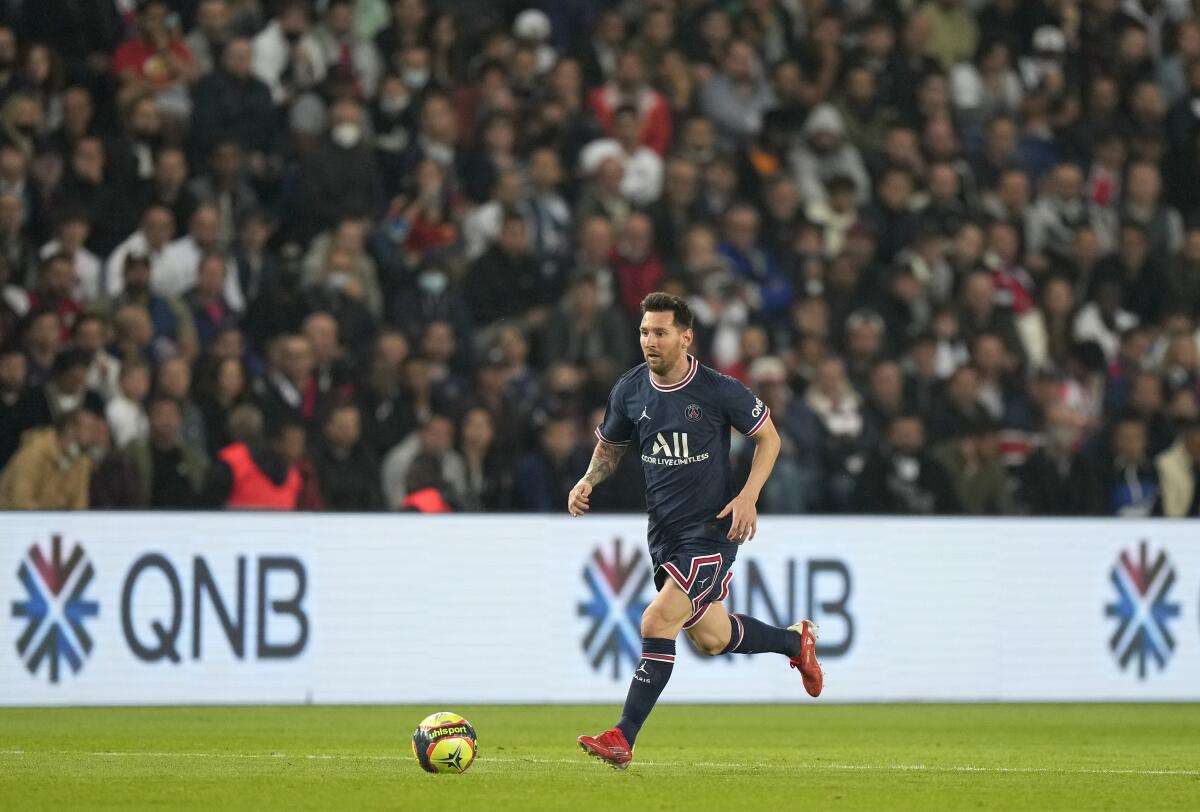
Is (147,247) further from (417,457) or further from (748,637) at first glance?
(748,637)

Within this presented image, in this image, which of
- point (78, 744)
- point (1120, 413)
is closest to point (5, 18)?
point (78, 744)

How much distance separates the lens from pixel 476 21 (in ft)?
66.1

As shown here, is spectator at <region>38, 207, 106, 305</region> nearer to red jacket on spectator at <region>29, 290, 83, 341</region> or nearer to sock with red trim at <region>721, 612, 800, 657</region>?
red jacket on spectator at <region>29, 290, 83, 341</region>

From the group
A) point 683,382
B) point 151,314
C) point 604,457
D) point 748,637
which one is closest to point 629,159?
point 151,314

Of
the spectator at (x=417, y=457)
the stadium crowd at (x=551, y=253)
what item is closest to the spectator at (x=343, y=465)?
the stadium crowd at (x=551, y=253)

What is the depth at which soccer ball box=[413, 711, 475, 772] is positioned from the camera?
9.58 metres

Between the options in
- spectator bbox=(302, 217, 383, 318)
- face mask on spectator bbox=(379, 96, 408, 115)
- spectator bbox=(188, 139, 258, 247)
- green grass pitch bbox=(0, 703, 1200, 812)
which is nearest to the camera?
green grass pitch bbox=(0, 703, 1200, 812)

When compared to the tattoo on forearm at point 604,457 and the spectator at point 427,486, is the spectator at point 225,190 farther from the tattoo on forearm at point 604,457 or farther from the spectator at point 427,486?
the tattoo on forearm at point 604,457

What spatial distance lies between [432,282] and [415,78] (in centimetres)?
234

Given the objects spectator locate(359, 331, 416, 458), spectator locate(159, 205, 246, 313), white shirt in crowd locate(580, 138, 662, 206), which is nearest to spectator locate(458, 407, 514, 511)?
spectator locate(359, 331, 416, 458)

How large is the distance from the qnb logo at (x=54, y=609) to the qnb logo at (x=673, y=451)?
240 inches

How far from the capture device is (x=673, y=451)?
1012cm

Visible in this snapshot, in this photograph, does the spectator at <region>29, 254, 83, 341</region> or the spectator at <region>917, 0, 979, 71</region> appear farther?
the spectator at <region>917, 0, 979, 71</region>

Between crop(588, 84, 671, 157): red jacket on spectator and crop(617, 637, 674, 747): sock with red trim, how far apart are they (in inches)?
405
